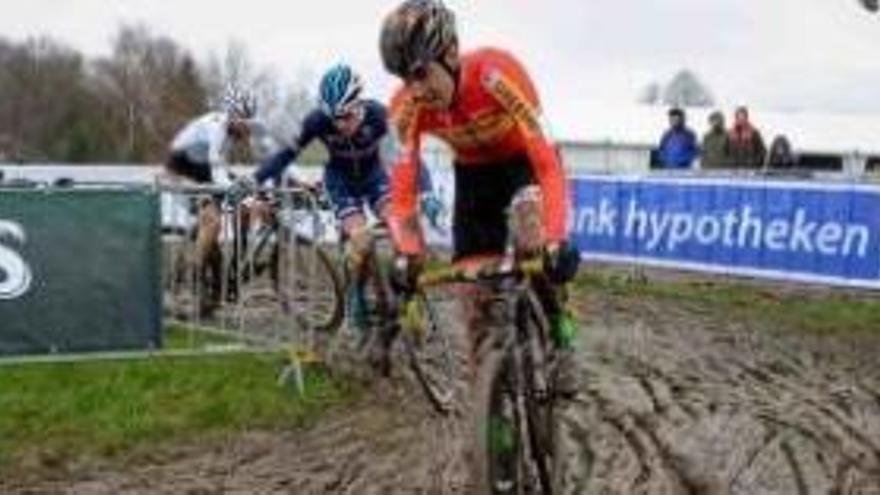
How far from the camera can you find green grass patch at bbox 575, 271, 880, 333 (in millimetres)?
17266

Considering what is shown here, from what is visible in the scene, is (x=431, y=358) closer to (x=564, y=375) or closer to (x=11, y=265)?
(x=11, y=265)

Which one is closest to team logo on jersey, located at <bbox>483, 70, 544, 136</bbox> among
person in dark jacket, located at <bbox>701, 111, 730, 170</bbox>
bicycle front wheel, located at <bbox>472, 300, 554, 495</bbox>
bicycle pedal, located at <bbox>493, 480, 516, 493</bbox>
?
bicycle front wheel, located at <bbox>472, 300, 554, 495</bbox>

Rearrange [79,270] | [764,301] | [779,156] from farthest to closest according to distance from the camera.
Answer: [779,156], [764,301], [79,270]

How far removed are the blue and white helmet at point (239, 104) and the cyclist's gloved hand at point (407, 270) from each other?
22.1ft

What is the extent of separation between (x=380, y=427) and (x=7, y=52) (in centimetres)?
8066

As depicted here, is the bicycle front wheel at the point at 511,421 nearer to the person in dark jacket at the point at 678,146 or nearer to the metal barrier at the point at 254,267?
the metal barrier at the point at 254,267

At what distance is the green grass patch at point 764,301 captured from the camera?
1727 centimetres

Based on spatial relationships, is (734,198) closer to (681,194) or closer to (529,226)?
(681,194)

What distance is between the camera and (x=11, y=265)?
37.9 feet

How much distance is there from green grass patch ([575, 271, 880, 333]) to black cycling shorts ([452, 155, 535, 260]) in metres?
8.80

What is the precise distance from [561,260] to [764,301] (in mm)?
12193

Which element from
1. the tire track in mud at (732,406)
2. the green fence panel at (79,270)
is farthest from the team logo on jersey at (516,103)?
the green fence panel at (79,270)

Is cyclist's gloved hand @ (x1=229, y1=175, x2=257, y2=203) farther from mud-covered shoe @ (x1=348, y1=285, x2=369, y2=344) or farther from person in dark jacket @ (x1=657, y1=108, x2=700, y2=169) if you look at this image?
person in dark jacket @ (x1=657, y1=108, x2=700, y2=169)

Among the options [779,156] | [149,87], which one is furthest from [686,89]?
[779,156]
